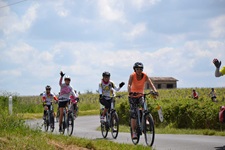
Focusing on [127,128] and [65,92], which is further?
[127,128]

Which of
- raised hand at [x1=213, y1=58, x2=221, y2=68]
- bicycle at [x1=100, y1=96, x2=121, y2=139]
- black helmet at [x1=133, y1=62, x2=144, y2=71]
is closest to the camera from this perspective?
raised hand at [x1=213, y1=58, x2=221, y2=68]

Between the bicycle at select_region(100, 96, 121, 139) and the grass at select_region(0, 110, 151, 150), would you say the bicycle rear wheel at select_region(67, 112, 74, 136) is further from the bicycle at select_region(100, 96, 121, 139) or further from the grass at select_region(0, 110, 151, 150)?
the grass at select_region(0, 110, 151, 150)

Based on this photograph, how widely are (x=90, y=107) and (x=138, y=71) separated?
39.6m

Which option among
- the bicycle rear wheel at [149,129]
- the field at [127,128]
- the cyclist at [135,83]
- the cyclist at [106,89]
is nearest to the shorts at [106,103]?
the cyclist at [106,89]

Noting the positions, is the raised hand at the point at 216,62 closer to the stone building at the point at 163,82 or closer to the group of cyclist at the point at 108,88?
the group of cyclist at the point at 108,88

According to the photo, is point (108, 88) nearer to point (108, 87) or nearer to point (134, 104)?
point (108, 87)

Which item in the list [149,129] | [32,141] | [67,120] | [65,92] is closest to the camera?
[32,141]

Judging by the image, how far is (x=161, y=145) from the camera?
13.2 m

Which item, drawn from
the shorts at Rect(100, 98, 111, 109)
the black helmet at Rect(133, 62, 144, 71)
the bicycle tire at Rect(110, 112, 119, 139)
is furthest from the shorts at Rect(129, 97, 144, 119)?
the shorts at Rect(100, 98, 111, 109)

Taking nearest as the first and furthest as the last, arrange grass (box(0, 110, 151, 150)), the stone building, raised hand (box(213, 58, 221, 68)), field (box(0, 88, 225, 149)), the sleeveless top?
grass (box(0, 110, 151, 150)) < field (box(0, 88, 225, 149)) < raised hand (box(213, 58, 221, 68)) < the sleeveless top < the stone building

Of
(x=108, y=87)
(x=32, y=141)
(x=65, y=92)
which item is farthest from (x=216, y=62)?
(x=65, y=92)

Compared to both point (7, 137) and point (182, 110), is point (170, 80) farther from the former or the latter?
point (7, 137)

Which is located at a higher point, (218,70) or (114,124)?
→ (218,70)

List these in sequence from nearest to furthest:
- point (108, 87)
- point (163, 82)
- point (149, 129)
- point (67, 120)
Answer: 1. point (149, 129)
2. point (108, 87)
3. point (67, 120)
4. point (163, 82)
